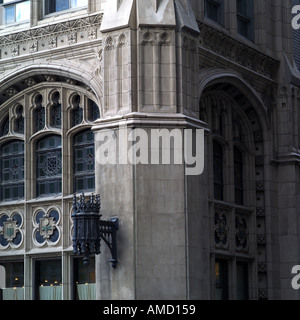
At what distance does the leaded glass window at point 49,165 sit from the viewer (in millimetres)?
33469

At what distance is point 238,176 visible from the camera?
35.8 meters

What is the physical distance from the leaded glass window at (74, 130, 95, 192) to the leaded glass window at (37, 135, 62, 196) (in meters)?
0.57

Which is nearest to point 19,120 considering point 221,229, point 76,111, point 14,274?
point 76,111

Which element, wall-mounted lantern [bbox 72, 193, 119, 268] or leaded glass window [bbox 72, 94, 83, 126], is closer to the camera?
wall-mounted lantern [bbox 72, 193, 119, 268]

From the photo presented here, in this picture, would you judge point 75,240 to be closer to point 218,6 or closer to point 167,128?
point 167,128

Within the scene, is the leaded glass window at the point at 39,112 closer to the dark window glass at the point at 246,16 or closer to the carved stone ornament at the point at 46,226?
the carved stone ornament at the point at 46,226

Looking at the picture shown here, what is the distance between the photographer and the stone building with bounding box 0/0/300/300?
30.4 metres

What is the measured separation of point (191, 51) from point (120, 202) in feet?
15.6

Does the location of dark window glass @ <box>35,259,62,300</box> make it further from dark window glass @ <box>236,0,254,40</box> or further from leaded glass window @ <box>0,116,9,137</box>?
dark window glass @ <box>236,0,254,40</box>

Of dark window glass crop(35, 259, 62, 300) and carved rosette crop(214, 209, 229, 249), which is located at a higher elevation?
carved rosette crop(214, 209, 229, 249)

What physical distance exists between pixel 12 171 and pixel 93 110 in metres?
3.29

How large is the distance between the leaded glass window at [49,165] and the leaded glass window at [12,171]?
629 mm

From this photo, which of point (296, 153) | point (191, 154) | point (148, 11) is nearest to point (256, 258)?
point (296, 153)

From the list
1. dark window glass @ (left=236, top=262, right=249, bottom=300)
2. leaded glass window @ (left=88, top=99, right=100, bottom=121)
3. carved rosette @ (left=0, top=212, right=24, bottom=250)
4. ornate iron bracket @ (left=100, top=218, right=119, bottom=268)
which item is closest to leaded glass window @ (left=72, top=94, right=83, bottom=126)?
leaded glass window @ (left=88, top=99, right=100, bottom=121)
